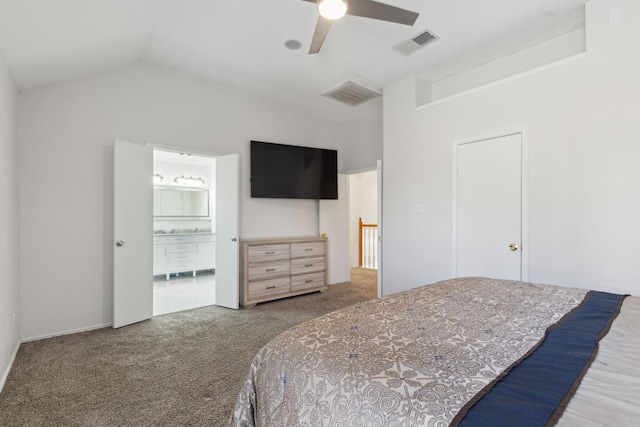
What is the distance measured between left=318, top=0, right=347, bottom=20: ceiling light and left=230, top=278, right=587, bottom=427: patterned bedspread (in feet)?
6.10

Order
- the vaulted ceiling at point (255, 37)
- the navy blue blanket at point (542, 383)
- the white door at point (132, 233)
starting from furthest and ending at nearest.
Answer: the white door at point (132, 233) → the vaulted ceiling at point (255, 37) → the navy blue blanket at point (542, 383)

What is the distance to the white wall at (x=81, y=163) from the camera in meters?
3.02

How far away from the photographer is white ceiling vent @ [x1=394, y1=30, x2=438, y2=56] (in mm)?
3076

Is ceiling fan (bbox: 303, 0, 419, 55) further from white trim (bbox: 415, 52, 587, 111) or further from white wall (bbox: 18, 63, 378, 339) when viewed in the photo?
white wall (bbox: 18, 63, 378, 339)

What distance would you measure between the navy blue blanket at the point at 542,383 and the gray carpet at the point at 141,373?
1.60 metres

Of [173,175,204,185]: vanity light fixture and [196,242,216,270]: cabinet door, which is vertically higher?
[173,175,204,185]: vanity light fixture

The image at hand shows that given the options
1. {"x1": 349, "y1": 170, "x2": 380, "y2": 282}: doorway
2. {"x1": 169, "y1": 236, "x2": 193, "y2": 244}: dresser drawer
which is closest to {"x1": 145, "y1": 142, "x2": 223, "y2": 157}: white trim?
{"x1": 169, "y1": 236, "x2": 193, "y2": 244}: dresser drawer

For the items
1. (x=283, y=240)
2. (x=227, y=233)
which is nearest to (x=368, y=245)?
(x=283, y=240)

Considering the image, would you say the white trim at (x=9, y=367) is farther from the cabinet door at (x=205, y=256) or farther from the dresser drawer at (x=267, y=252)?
the cabinet door at (x=205, y=256)

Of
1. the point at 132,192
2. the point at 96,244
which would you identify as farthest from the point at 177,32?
the point at 96,244

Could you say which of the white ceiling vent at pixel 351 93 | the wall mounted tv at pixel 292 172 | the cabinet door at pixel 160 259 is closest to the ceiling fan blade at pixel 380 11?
the white ceiling vent at pixel 351 93

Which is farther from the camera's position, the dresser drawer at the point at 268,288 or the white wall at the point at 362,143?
the white wall at the point at 362,143

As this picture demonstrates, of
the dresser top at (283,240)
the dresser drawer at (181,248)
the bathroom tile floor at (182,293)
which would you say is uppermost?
the dresser top at (283,240)

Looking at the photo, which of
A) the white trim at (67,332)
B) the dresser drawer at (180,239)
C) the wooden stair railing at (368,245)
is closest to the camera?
the white trim at (67,332)
